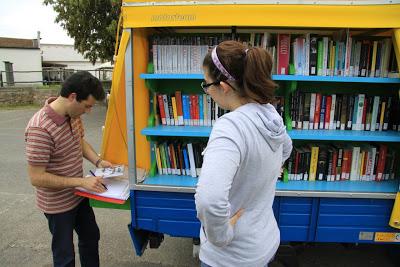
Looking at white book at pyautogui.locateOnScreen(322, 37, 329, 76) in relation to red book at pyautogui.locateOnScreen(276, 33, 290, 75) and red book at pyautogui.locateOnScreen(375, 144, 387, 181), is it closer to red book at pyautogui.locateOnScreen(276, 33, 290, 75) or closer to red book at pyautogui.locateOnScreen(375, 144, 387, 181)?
red book at pyautogui.locateOnScreen(276, 33, 290, 75)

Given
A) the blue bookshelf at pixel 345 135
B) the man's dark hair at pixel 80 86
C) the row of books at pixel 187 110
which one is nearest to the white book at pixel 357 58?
the blue bookshelf at pixel 345 135

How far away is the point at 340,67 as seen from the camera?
8.86ft

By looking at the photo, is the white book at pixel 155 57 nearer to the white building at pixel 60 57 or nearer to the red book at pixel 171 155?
the red book at pixel 171 155

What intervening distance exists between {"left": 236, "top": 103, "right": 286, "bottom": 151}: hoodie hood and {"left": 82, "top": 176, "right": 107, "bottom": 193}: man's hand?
1.53 meters

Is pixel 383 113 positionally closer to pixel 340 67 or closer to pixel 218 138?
pixel 340 67

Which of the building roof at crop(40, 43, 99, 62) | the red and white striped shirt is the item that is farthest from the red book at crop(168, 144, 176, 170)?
the building roof at crop(40, 43, 99, 62)

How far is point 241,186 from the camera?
134 cm

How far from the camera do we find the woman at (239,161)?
1191mm

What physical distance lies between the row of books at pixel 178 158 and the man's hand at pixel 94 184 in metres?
0.61

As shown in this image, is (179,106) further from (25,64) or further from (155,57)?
(25,64)

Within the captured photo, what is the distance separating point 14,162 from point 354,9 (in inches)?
274

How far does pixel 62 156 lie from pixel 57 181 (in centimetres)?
20

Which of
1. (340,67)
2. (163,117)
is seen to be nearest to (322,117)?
(340,67)

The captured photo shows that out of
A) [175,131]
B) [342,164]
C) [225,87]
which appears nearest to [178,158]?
[175,131]
